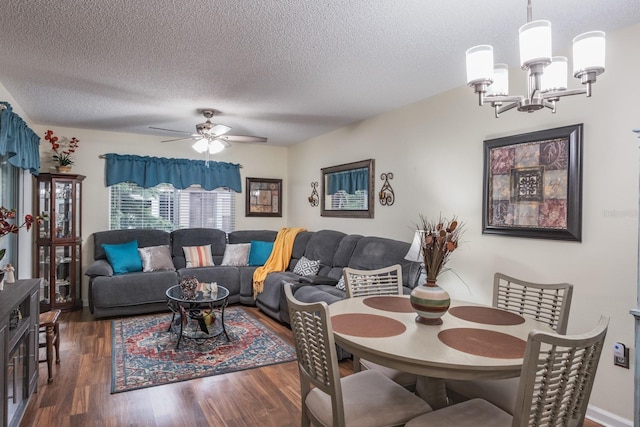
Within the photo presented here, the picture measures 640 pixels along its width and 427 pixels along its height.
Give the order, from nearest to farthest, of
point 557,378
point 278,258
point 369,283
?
point 557,378 → point 369,283 → point 278,258

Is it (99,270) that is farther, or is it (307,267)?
(307,267)

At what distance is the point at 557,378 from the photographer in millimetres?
1277

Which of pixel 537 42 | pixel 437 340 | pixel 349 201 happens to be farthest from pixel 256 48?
pixel 349 201

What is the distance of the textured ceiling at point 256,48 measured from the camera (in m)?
2.10

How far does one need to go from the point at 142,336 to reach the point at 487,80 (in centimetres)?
390

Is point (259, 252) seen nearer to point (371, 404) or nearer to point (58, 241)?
point (58, 241)

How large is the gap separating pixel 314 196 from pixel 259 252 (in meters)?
1.19

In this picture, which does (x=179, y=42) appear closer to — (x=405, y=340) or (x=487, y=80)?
(x=487, y=80)

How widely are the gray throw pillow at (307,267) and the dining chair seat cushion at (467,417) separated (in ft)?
10.4

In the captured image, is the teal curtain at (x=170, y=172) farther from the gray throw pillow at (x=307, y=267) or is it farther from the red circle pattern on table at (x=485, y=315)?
the red circle pattern on table at (x=485, y=315)

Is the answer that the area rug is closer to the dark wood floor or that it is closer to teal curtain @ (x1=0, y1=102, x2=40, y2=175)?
the dark wood floor

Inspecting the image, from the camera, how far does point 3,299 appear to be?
2152mm

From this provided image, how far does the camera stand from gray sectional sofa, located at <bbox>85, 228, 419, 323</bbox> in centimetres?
394

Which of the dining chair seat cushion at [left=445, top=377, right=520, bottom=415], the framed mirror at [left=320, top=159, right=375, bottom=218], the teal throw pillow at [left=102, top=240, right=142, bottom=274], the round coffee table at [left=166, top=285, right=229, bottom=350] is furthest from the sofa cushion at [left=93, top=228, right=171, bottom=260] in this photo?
the dining chair seat cushion at [left=445, top=377, right=520, bottom=415]
